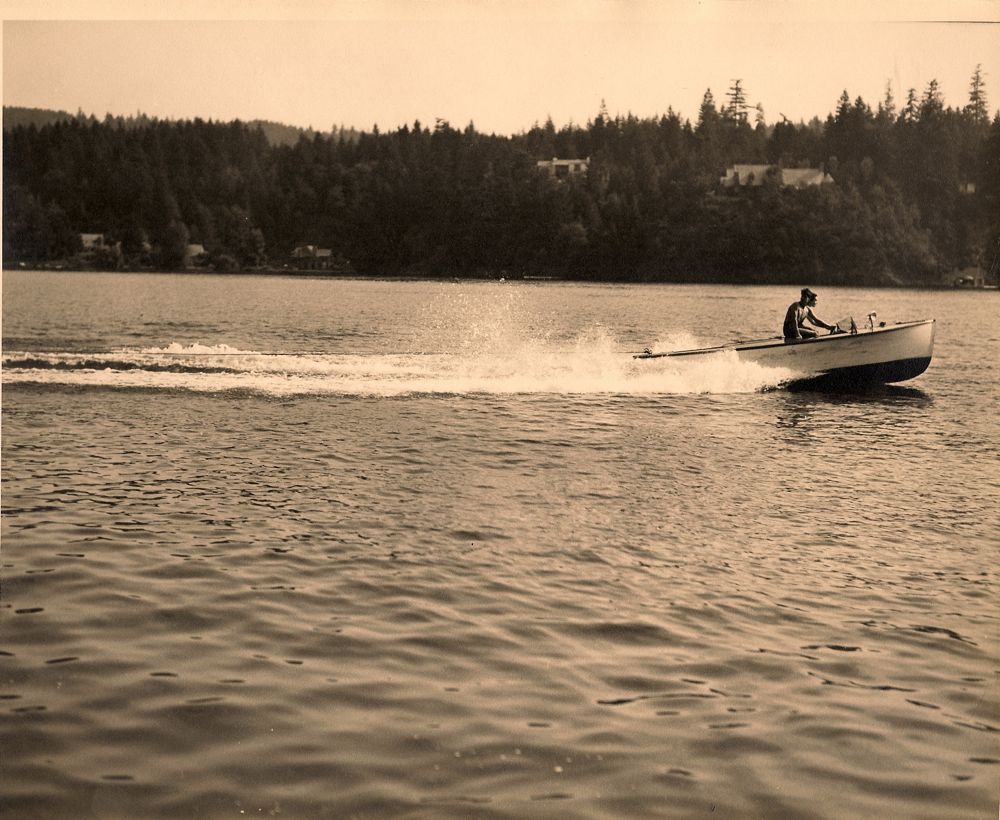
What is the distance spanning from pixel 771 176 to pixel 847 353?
550 centimetres

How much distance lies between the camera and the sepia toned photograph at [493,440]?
4633 millimetres

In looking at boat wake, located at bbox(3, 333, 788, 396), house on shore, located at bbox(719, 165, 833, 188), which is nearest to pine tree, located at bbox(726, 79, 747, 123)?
house on shore, located at bbox(719, 165, 833, 188)

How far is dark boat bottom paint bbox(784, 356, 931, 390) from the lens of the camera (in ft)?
46.4

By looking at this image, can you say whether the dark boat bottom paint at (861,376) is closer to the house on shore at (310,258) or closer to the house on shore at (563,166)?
the house on shore at (563,166)

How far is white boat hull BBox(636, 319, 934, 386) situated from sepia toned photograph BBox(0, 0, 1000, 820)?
0.35 m

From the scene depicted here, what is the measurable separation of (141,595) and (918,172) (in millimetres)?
7522

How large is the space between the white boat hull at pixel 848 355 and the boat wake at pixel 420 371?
292 millimetres

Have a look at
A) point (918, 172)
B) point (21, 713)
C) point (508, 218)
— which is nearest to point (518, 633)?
point (21, 713)

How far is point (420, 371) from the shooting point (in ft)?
49.0

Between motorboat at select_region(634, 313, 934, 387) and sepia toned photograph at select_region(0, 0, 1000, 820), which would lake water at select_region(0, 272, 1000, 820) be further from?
motorboat at select_region(634, 313, 934, 387)

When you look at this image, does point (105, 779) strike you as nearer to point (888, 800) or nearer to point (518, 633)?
point (518, 633)

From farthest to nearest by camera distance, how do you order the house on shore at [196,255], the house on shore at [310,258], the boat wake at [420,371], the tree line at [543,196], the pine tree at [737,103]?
the boat wake at [420,371] → the house on shore at [310,258] → the house on shore at [196,255] → the tree line at [543,196] → the pine tree at [737,103]

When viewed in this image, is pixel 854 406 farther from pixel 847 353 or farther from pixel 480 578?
pixel 480 578

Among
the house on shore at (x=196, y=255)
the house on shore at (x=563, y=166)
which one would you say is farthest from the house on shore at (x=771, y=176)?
the house on shore at (x=196, y=255)
